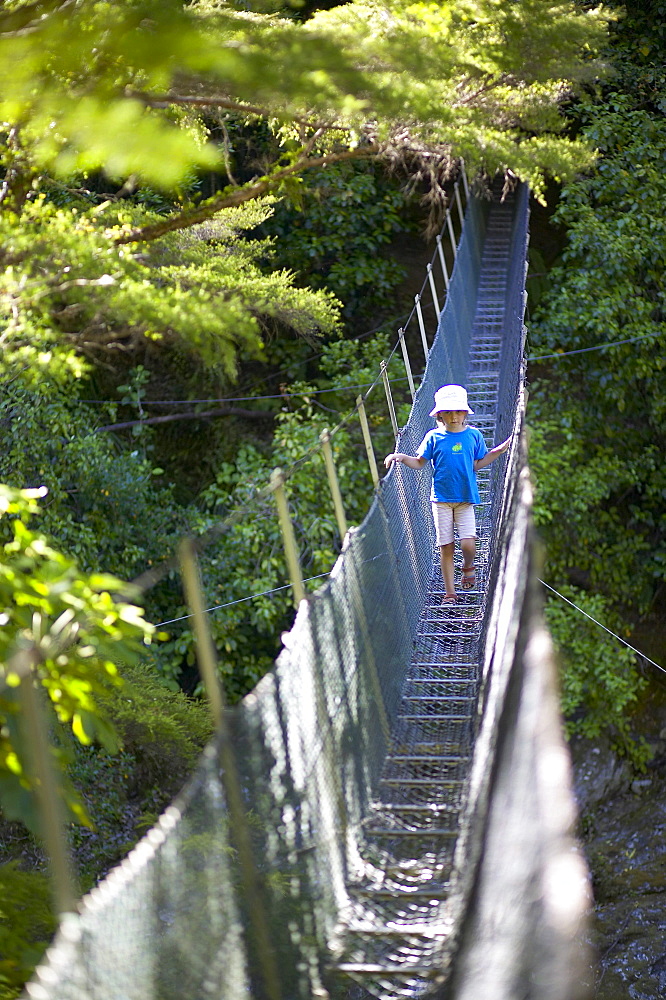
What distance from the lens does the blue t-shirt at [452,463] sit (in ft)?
13.1

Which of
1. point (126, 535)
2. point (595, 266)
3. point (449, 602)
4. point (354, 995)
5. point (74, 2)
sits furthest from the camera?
point (595, 266)

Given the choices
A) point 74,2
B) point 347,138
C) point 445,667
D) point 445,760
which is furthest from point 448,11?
point 445,760

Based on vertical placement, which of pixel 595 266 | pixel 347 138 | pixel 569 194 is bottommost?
pixel 347 138

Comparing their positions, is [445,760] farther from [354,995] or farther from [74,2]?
[74,2]

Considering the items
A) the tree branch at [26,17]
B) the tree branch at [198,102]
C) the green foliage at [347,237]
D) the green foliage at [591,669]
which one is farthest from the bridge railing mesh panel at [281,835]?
the green foliage at [347,237]

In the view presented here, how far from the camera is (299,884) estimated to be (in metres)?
2.20

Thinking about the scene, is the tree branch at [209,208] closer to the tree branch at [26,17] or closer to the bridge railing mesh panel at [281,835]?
the tree branch at [26,17]

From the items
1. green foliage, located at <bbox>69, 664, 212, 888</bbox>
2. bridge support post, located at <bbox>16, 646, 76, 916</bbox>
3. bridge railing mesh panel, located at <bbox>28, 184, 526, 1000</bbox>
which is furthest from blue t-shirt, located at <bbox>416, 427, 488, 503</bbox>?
bridge support post, located at <bbox>16, 646, 76, 916</bbox>

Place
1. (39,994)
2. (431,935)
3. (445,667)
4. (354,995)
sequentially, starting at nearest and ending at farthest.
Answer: (39,994), (431,935), (354,995), (445,667)

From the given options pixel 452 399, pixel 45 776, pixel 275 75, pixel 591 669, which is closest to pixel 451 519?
pixel 452 399

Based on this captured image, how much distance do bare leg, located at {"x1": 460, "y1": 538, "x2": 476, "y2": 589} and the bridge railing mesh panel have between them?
529mm

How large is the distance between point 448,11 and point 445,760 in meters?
3.60

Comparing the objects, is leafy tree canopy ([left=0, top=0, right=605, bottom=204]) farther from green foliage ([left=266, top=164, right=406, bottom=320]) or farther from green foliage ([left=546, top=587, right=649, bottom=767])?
green foliage ([left=546, top=587, right=649, bottom=767])

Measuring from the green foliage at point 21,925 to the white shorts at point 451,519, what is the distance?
1.79 metres
